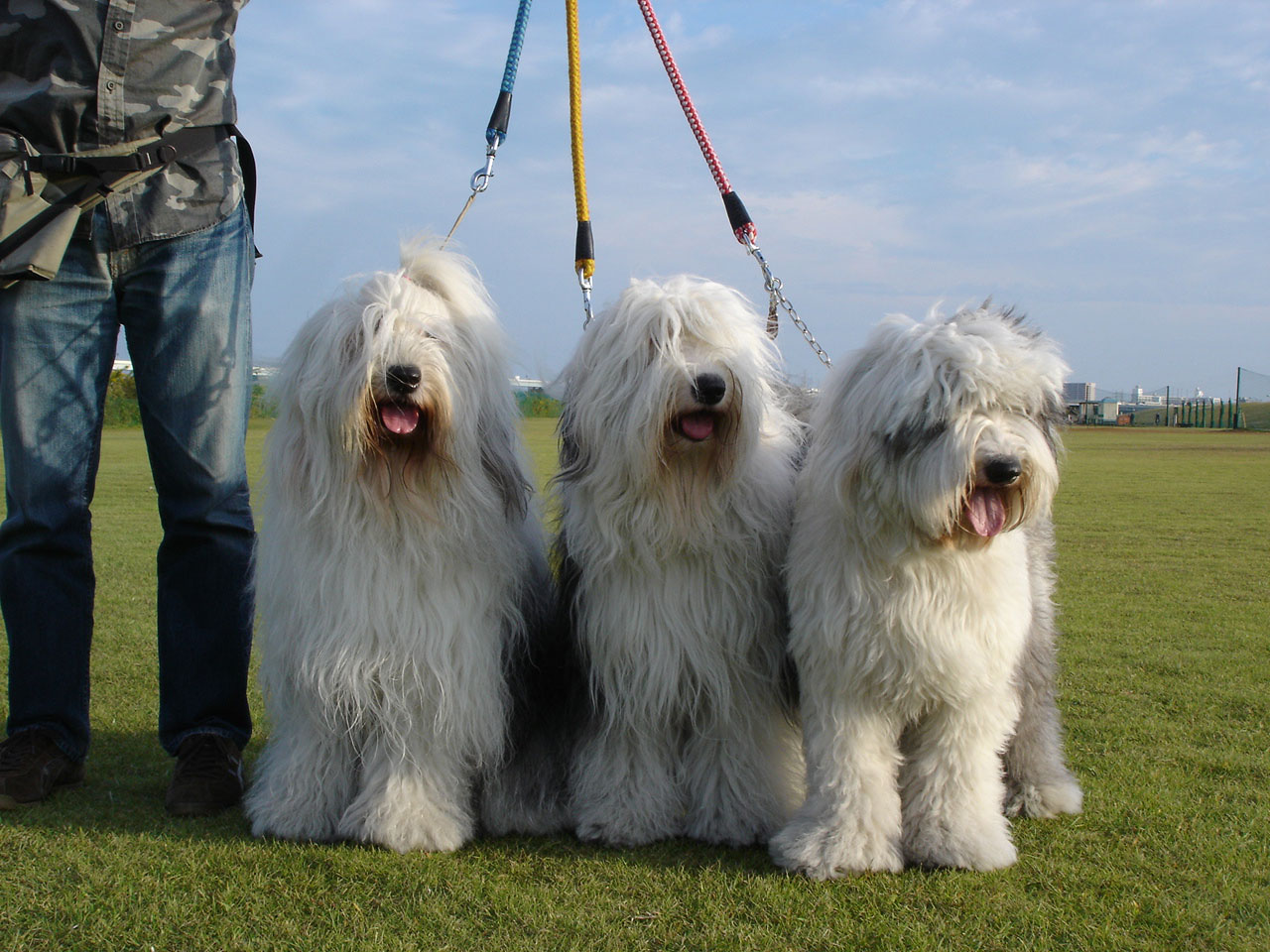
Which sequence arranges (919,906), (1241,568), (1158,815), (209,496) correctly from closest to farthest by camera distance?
(919,906)
(1158,815)
(209,496)
(1241,568)

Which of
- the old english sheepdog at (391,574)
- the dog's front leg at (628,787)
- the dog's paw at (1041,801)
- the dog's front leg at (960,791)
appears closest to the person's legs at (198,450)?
the old english sheepdog at (391,574)

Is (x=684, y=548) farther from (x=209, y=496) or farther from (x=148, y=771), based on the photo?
(x=148, y=771)

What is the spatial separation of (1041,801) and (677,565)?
1420 millimetres

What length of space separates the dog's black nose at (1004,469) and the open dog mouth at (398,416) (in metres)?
1.59

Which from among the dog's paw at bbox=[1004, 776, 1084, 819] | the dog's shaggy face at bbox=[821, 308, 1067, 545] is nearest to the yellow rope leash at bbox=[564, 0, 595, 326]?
the dog's shaggy face at bbox=[821, 308, 1067, 545]

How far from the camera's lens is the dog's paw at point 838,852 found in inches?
114

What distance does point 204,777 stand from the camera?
350 centimetres

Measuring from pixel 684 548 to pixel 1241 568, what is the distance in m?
7.34

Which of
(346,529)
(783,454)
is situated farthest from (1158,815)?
(346,529)

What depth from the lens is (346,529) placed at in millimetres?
3107

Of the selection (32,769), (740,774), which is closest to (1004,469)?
(740,774)

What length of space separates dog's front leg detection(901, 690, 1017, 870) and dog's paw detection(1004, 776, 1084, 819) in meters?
0.34

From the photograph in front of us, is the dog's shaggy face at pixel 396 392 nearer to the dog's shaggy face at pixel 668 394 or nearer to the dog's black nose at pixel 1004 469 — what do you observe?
the dog's shaggy face at pixel 668 394

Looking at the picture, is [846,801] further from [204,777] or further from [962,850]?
[204,777]
